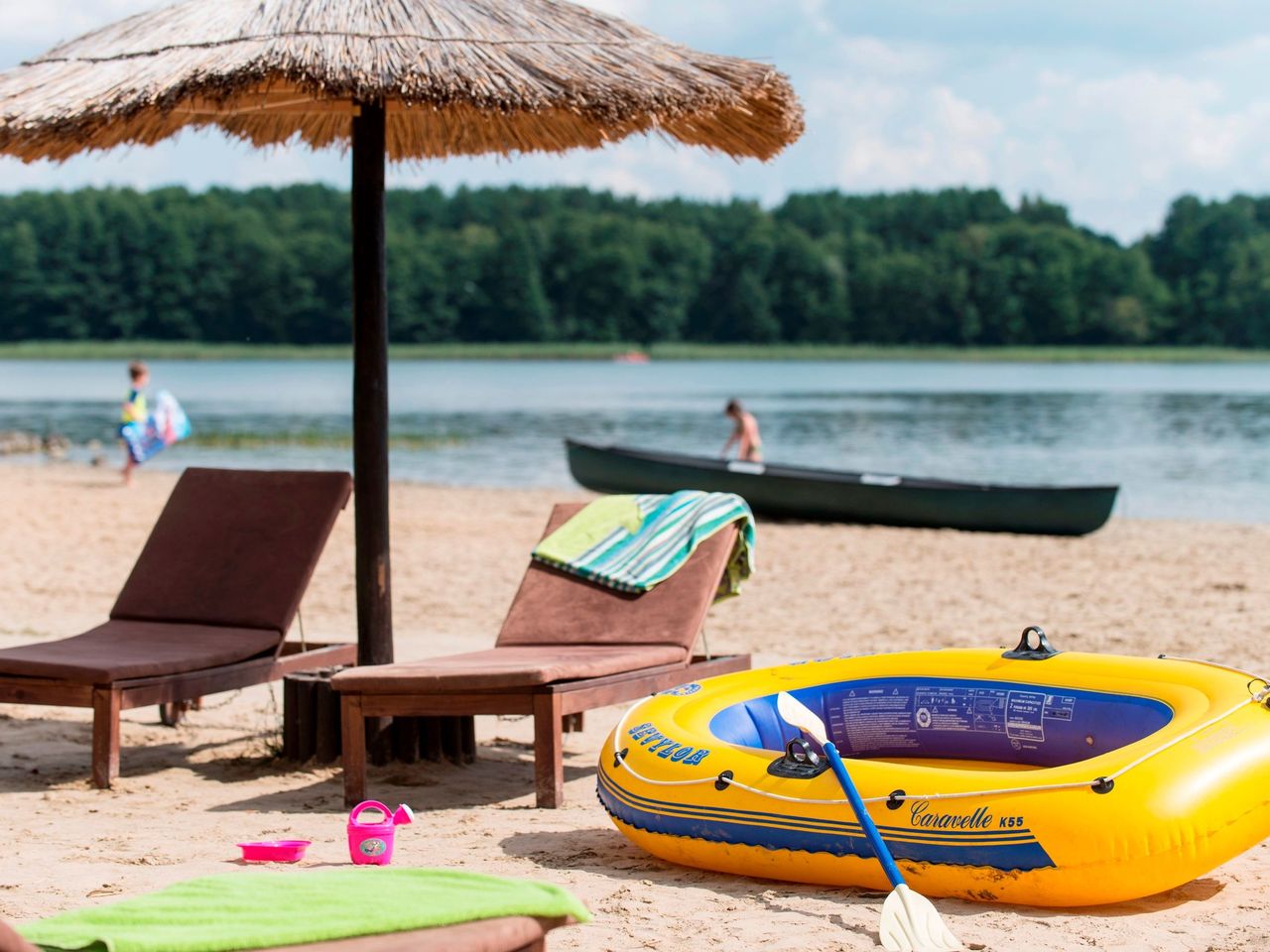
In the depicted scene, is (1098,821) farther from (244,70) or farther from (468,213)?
(468,213)

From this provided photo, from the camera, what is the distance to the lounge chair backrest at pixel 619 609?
5531 mm

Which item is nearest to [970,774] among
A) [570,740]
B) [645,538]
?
[645,538]

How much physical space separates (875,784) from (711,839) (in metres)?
0.48

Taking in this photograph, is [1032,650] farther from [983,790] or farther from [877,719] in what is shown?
[983,790]

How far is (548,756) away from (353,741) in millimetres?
589

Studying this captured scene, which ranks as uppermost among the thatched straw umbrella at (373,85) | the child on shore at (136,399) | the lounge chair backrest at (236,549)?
the thatched straw umbrella at (373,85)

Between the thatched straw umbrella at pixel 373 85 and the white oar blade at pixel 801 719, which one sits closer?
the white oar blade at pixel 801 719

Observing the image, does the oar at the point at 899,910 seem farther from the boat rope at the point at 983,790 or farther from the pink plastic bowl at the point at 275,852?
the pink plastic bowl at the point at 275,852

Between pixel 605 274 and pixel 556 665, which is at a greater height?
pixel 605 274

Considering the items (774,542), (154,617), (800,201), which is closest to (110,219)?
(800,201)

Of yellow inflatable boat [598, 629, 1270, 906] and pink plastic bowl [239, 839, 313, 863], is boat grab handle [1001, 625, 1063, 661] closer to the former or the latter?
yellow inflatable boat [598, 629, 1270, 906]

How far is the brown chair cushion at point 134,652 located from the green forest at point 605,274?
7907 cm

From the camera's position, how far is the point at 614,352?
302 feet

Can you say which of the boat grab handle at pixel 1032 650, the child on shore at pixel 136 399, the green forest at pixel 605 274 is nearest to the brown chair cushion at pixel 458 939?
the boat grab handle at pixel 1032 650
